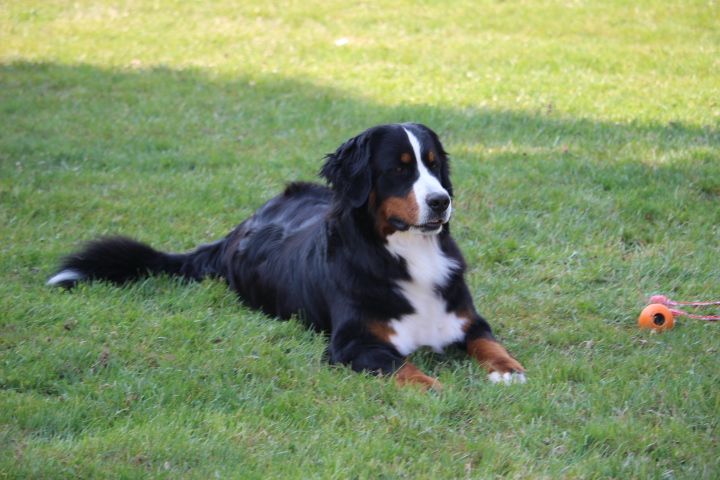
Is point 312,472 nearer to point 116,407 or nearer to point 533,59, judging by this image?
point 116,407

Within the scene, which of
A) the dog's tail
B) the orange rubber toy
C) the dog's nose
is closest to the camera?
the dog's nose

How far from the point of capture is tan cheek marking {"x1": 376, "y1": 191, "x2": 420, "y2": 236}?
5004 mm

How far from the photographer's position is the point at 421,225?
5.04 meters

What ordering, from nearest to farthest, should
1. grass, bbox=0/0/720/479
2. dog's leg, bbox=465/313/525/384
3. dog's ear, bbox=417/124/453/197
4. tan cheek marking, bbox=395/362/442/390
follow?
grass, bbox=0/0/720/479
tan cheek marking, bbox=395/362/442/390
dog's leg, bbox=465/313/525/384
dog's ear, bbox=417/124/453/197

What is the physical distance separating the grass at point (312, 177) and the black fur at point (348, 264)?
204mm

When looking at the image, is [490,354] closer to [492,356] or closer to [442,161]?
[492,356]

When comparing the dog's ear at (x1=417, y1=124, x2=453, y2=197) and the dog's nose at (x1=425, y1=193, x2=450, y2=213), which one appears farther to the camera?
the dog's ear at (x1=417, y1=124, x2=453, y2=197)

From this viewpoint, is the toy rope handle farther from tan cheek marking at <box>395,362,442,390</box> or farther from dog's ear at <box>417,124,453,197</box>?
tan cheek marking at <box>395,362,442,390</box>

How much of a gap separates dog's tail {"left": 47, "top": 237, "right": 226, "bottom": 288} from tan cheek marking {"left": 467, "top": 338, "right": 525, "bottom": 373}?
78.4 inches

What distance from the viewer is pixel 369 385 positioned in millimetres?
4652

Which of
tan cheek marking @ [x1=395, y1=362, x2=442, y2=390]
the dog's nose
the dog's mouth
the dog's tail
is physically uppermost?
the dog's nose

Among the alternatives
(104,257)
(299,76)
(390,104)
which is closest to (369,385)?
(104,257)

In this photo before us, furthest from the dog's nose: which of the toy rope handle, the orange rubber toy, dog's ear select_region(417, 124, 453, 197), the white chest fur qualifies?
the toy rope handle

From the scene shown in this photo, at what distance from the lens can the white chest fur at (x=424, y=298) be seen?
5.19 metres
